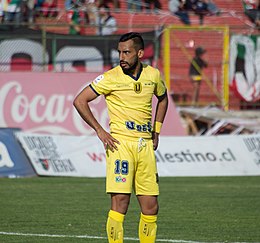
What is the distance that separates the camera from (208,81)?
24.4m

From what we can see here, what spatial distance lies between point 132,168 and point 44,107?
43.9 feet

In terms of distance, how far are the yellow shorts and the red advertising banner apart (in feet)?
42.4

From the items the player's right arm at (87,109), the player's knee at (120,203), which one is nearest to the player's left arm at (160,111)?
the player's right arm at (87,109)

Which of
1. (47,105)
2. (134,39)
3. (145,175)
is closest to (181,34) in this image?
(47,105)

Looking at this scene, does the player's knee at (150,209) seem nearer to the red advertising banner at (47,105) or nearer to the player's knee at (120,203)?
the player's knee at (120,203)

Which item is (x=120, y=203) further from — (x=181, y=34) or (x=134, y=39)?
(x=181, y=34)

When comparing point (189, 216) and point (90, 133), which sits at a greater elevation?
point (189, 216)

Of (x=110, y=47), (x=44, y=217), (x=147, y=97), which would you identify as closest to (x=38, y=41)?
(x=110, y=47)

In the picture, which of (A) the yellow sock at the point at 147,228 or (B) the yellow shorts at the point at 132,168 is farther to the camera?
(A) the yellow sock at the point at 147,228

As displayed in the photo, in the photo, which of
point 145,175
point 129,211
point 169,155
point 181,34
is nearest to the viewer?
point 145,175

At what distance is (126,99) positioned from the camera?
829 cm

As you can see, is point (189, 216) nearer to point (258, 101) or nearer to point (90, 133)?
point (90, 133)

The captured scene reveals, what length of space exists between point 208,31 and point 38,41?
16.1 ft

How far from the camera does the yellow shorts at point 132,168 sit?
Answer: 27.0 ft
